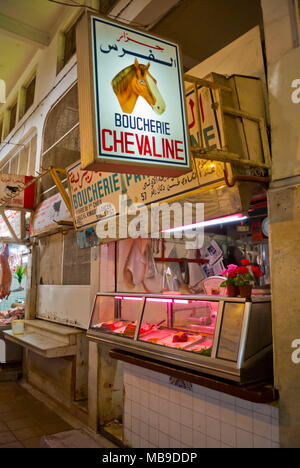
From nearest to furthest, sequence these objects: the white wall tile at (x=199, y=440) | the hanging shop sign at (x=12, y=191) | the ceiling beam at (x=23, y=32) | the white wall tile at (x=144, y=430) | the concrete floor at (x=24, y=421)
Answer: the white wall tile at (x=199, y=440) → the white wall tile at (x=144, y=430) → the concrete floor at (x=24, y=421) → the hanging shop sign at (x=12, y=191) → the ceiling beam at (x=23, y=32)

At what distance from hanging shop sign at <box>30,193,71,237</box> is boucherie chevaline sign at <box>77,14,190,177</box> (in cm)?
475

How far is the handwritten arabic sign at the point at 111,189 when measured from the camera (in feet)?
13.7

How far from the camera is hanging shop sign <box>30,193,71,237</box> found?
7.67 metres

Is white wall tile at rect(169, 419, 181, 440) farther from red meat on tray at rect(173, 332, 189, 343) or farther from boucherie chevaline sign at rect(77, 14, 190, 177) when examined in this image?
boucherie chevaline sign at rect(77, 14, 190, 177)

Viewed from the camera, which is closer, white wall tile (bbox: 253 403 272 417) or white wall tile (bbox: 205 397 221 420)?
white wall tile (bbox: 253 403 272 417)

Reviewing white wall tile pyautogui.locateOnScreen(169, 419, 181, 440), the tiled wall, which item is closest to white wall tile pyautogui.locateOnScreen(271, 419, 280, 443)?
the tiled wall

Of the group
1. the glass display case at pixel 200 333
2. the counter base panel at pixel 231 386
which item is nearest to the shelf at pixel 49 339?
the glass display case at pixel 200 333

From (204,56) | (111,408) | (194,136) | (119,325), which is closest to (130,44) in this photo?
(194,136)

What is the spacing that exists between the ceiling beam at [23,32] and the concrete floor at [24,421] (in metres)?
9.79

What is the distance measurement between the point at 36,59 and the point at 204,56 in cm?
695

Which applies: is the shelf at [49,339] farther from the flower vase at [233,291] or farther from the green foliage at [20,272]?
the flower vase at [233,291]

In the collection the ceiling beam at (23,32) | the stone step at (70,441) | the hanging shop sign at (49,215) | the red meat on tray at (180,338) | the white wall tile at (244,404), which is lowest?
the stone step at (70,441)

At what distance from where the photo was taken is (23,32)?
32.5 ft

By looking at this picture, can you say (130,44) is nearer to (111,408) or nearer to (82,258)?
(82,258)
